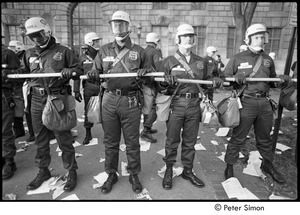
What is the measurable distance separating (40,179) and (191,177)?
7.90 feet

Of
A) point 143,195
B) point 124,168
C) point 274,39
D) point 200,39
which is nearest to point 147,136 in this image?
point 124,168

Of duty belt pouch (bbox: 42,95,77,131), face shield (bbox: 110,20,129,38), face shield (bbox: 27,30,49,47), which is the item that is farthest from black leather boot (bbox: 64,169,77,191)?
face shield (bbox: 110,20,129,38)

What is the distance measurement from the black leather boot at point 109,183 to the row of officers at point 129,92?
0.05 ft

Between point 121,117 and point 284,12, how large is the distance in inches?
705

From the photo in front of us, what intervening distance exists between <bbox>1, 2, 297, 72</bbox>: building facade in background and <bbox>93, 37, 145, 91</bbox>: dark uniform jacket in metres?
13.1

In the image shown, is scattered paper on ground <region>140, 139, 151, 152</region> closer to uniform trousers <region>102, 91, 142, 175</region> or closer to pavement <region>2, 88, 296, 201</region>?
pavement <region>2, 88, 296, 201</region>

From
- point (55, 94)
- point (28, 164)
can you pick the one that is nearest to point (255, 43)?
point (55, 94)

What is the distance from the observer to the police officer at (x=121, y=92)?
3086 millimetres

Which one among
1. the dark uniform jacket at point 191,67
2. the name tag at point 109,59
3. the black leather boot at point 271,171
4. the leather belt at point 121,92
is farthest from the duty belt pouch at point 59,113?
the black leather boot at point 271,171

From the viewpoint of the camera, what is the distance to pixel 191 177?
3477 mm

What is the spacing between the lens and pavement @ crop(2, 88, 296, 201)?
10.4 ft

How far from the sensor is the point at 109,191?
10.6ft

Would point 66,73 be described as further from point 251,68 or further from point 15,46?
point 15,46

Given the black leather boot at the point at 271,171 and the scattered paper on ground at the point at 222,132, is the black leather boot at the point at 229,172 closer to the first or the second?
the black leather boot at the point at 271,171
